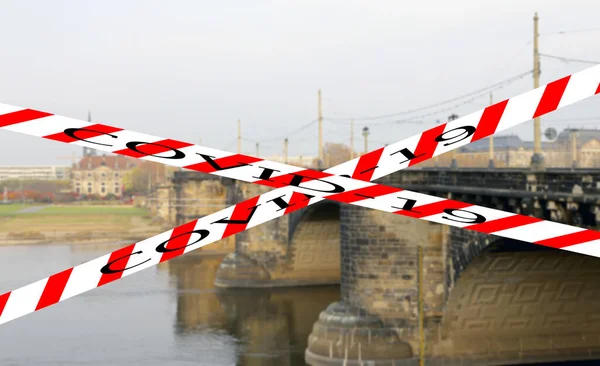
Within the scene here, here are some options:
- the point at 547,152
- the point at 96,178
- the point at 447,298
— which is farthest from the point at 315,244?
the point at 96,178

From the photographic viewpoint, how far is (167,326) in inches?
1085

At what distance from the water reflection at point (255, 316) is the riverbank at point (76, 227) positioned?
2671 cm

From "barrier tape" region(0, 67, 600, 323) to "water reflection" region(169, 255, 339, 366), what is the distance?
65.1 ft

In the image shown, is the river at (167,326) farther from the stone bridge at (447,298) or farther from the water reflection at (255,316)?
the stone bridge at (447,298)

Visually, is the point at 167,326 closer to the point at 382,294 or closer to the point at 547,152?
the point at 382,294

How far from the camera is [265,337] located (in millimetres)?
25859

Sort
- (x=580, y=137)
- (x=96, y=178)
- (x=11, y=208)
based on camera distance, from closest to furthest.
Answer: (x=580, y=137)
(x=11, y=208)
(x=96, y=178)

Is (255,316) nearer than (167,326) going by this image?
No

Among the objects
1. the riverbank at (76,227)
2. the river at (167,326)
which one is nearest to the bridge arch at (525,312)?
the river at (167,326)

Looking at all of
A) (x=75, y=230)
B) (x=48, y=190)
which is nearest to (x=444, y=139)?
(x=75, y=230)

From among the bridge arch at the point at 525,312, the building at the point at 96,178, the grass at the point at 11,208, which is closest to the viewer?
the bridge arch at the point at 525,312

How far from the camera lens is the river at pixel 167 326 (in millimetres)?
22703

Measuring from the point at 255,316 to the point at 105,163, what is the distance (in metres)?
137

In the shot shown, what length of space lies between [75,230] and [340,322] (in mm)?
53577
